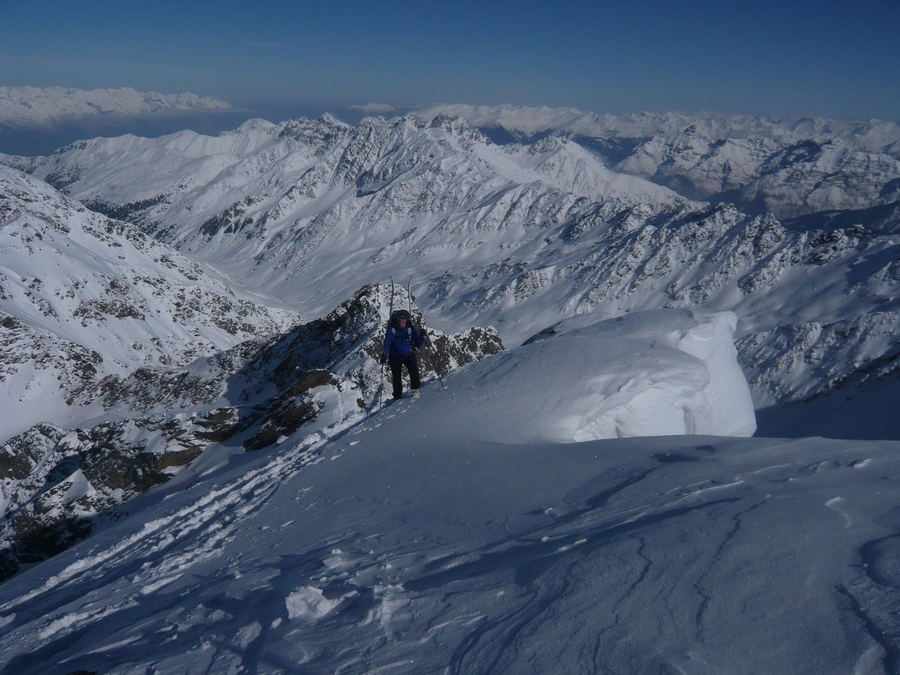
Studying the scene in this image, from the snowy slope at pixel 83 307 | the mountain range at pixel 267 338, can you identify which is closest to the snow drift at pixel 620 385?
the mountain range at pixel 267 338

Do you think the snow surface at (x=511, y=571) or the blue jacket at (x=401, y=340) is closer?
the snow surface at (x=511, y=571)

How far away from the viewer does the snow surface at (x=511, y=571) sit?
430 cm

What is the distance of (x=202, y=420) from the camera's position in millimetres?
31375

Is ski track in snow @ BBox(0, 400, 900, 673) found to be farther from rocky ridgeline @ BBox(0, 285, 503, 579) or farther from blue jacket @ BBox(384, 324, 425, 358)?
rocky ridgeline @ BBox(0, 285, 503, 579)

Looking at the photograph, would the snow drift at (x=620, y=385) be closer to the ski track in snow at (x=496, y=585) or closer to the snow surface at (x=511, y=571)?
the snow surface at (x=511, y=571)

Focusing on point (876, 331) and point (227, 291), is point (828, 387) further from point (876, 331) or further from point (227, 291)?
point (227, 291)

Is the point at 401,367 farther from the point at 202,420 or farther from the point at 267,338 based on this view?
the point at 267,338

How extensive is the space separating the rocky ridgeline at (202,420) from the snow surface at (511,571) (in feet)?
26.5

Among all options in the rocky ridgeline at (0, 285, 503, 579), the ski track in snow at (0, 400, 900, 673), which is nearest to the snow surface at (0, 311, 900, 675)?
the ski track in snow at (0, 400, 900, 673)

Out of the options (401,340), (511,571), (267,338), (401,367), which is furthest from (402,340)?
(267,338)

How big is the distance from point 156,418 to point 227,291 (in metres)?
116

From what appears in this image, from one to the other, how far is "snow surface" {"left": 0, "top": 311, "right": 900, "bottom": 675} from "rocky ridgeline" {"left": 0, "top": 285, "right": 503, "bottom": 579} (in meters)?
8.09

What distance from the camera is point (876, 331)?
110 meters

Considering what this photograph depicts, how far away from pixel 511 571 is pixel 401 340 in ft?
40.8
